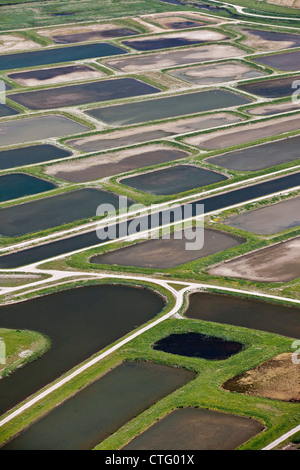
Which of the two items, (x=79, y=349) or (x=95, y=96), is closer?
(x=79, y=349)

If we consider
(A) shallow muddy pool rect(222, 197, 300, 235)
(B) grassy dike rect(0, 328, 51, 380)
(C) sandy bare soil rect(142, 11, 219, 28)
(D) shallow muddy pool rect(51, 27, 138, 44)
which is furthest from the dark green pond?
(C) sandy bare soil rect(142, 11, 219, 28)

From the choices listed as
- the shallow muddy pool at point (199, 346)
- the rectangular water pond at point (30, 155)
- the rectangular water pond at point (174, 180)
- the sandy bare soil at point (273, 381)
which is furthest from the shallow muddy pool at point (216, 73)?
the sandy bare soil at point (273, 381)

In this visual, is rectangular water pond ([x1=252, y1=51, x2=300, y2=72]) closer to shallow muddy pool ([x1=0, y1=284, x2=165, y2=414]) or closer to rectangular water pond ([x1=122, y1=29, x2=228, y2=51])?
rectangular water pond ([x1=122, y1=29, x2=228, y2=51])

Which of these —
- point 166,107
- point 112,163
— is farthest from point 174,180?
point 166,107

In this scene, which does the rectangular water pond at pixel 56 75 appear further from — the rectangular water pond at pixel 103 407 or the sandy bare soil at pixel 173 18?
the rectangular water pond at pixel 103 407

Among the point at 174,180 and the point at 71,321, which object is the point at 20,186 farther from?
the point at 71,321

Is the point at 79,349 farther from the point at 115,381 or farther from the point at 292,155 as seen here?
the point at 292,155

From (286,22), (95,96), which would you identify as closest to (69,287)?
(95,96)
